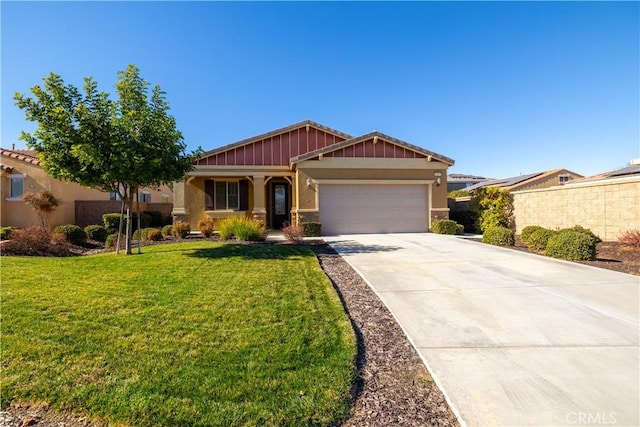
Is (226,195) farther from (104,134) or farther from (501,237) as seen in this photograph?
(501,237)

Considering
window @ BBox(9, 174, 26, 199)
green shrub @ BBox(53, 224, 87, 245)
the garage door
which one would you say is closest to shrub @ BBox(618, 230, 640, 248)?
the garage door

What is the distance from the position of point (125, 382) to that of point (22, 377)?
1.08 meters

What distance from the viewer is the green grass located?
2625 millimetres

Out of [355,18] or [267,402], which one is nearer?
[267,402]

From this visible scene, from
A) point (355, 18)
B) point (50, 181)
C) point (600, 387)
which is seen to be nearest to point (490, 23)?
point (355, 18)

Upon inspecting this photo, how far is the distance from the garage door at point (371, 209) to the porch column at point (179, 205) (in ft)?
23.3

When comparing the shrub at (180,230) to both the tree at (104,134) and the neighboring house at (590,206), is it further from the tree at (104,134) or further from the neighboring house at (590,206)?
the neighboring house at (590,206)

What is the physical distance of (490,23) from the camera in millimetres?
11461

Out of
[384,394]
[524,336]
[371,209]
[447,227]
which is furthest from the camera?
[371,209]

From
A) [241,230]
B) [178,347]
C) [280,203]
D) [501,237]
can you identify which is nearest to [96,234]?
[241,230]

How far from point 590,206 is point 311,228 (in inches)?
428

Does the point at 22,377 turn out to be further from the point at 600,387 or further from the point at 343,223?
the point at 343,223

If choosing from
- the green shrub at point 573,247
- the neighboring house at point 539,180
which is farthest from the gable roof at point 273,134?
the neighboring house at point 539,180

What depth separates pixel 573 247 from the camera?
27.1 ft
